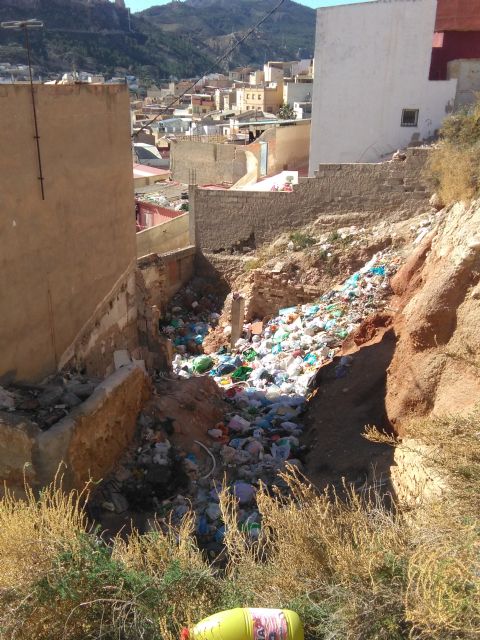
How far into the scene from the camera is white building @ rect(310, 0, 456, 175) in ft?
43.8

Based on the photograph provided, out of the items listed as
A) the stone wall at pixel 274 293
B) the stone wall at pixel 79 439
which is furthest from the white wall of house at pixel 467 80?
the stone wall at pixel 79 439

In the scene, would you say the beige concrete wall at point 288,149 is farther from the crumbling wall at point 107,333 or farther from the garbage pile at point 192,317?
the crumbling wall at point 107,333

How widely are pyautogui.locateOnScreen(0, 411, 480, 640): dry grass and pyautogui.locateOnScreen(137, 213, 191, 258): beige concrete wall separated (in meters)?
11.9

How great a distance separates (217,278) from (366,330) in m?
6.58

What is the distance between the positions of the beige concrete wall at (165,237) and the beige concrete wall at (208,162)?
261 inches

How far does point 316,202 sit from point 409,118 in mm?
3459

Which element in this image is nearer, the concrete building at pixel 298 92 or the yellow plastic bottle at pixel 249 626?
the yellow plastic bottle at pixel 249 626

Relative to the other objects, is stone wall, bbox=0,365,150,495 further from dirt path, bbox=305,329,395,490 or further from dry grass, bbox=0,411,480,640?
dirt path, bbox=305,329,395,490

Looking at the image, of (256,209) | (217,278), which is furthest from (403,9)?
(217,278)

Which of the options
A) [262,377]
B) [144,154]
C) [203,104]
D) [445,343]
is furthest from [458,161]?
[203,104]

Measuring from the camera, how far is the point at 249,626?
2902 millimetres

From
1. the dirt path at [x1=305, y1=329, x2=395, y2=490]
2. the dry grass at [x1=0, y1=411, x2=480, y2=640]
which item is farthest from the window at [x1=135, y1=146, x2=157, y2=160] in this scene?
the dry grass at [x1=0, y1=411, x2=480, y2=640]

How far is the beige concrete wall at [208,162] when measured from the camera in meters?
22.4

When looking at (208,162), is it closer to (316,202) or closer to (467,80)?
(316,202)
